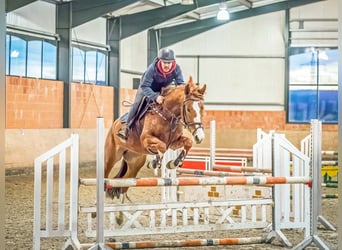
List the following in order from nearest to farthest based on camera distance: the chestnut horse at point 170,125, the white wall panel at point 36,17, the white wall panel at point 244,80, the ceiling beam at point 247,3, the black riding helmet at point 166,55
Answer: the chestnut horse at point 170,125
the black riding helmet at point 166,55
the white wall panel at point 36,17
the ceiling beam at point 247,3
the white wall panel at point 244,80

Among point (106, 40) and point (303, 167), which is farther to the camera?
point (106, 40)

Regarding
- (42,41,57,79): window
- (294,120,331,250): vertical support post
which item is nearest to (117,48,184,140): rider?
(294,120,331,250): vertical support post

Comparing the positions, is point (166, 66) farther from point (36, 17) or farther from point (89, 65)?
point (89, 65)

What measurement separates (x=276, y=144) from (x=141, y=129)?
37.1 inches

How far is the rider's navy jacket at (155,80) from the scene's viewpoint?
3986mm

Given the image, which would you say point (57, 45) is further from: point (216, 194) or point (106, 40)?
point (216, 194)

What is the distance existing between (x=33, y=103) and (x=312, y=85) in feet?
21.7

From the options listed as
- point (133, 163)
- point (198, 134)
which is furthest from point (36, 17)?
point (198, 134)

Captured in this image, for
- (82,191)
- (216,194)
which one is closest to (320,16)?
(82,191)

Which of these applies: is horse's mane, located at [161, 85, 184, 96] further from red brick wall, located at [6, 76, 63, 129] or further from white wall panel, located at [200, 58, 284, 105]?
white wall panel, located at [200, 58, 284, 105]

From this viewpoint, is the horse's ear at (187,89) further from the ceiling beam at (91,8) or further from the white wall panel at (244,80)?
the white wall panel at (244,80)

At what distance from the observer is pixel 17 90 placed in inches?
365

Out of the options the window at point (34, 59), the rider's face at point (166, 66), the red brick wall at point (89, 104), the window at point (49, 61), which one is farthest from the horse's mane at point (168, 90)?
the red brick wall at point (89, 104)

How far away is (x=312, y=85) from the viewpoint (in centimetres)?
1379
